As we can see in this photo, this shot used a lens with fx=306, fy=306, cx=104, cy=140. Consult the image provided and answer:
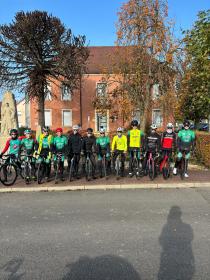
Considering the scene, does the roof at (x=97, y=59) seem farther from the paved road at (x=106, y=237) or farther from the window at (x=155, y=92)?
the paved road at (x=106, y=237)

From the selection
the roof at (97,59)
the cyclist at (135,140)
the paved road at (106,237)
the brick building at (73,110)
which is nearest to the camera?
the paved road at (106,237)

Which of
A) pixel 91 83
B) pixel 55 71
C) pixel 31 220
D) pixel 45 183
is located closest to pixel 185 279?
pixel 31 220

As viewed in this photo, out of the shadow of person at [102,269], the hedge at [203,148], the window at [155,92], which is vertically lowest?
the shadow of person at [102,269]

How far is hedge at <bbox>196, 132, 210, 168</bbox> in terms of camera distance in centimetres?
1262

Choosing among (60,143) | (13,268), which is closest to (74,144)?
(60,143)

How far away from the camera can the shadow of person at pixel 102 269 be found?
3914mm

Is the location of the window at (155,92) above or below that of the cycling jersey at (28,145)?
above

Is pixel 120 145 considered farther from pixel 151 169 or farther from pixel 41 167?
pixel 41 167

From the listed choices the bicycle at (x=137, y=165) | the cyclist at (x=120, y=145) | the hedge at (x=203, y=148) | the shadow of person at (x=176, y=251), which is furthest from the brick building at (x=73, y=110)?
the shadow of person at (x=176, y=251)

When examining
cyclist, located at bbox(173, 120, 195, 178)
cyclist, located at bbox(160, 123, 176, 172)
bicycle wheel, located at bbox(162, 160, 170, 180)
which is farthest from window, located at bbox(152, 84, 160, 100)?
bicycle wheel, located at bbox(162, 160, 170, 180)

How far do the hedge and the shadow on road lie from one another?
9.82m

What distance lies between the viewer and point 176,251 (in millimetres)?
4676

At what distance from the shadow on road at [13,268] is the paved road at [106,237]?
0.01 metres

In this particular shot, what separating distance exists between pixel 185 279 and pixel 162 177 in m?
6.92
